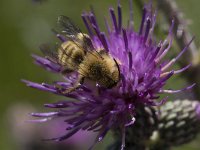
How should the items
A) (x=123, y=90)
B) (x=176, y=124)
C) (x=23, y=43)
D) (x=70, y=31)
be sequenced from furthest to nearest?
(x=23, y=43)
(x=176, y=124)
(x=70, y=31)
(x=123, y=90)

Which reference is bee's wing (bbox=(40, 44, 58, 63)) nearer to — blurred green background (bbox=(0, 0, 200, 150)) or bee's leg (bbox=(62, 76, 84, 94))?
bee's leg (bbox=(62, 76, 84, 94))

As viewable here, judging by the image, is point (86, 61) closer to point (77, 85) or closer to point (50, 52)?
point (77, 85)

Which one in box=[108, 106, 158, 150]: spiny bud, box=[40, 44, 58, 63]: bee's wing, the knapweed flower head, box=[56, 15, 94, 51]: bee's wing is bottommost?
box=[108, 106, 158, 150]: spiny bud

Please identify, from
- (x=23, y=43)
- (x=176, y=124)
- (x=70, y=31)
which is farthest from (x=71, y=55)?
(x=23, y=43)

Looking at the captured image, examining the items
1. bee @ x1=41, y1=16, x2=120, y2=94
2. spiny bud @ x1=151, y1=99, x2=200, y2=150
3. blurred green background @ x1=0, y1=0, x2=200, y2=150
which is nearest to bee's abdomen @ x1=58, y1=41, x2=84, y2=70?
bee @ x1=41, y1=16, x2=120, y2=94

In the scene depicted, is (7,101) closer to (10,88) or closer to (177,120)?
(10,88)

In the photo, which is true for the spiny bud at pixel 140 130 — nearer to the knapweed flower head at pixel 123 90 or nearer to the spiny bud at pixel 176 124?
the spiny bud at pixel 176 124
